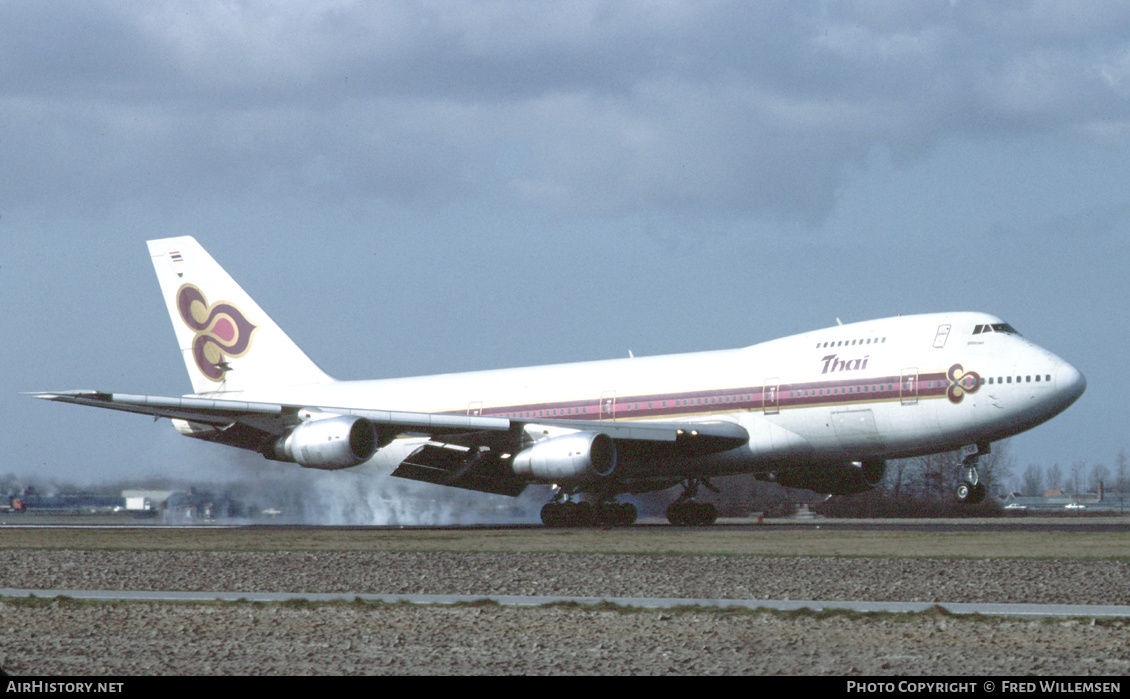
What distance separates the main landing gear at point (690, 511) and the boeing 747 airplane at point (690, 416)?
4 centimetres

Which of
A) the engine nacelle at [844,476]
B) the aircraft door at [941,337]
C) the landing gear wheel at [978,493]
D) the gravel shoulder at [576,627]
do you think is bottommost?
the gravel shoulder at [576,627]

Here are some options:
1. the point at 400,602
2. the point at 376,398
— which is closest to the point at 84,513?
the point at 376,398

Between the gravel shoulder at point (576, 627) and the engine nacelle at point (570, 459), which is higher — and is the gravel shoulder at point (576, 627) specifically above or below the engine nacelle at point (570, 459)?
below

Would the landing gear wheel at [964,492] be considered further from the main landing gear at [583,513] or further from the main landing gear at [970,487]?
the main landing gear at [583,513]

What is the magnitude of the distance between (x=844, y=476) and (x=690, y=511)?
4.27m

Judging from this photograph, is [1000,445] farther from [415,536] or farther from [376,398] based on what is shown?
[415,536]

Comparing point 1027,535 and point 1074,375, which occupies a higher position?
point 1074,375

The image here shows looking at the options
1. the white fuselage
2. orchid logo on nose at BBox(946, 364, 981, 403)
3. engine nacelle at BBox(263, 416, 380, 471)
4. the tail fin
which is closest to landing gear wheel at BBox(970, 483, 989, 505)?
the white fuselage

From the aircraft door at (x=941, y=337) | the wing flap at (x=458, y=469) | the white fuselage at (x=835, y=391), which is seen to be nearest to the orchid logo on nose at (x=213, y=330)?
the white fuselage at (x=835, y=391)

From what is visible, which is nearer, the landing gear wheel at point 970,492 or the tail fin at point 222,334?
the landing gear wheel at point 970,492

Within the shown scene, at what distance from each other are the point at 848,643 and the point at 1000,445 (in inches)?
3201

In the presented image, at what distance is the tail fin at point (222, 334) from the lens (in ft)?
144

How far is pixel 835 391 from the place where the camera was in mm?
33438

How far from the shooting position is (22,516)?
5706cm
